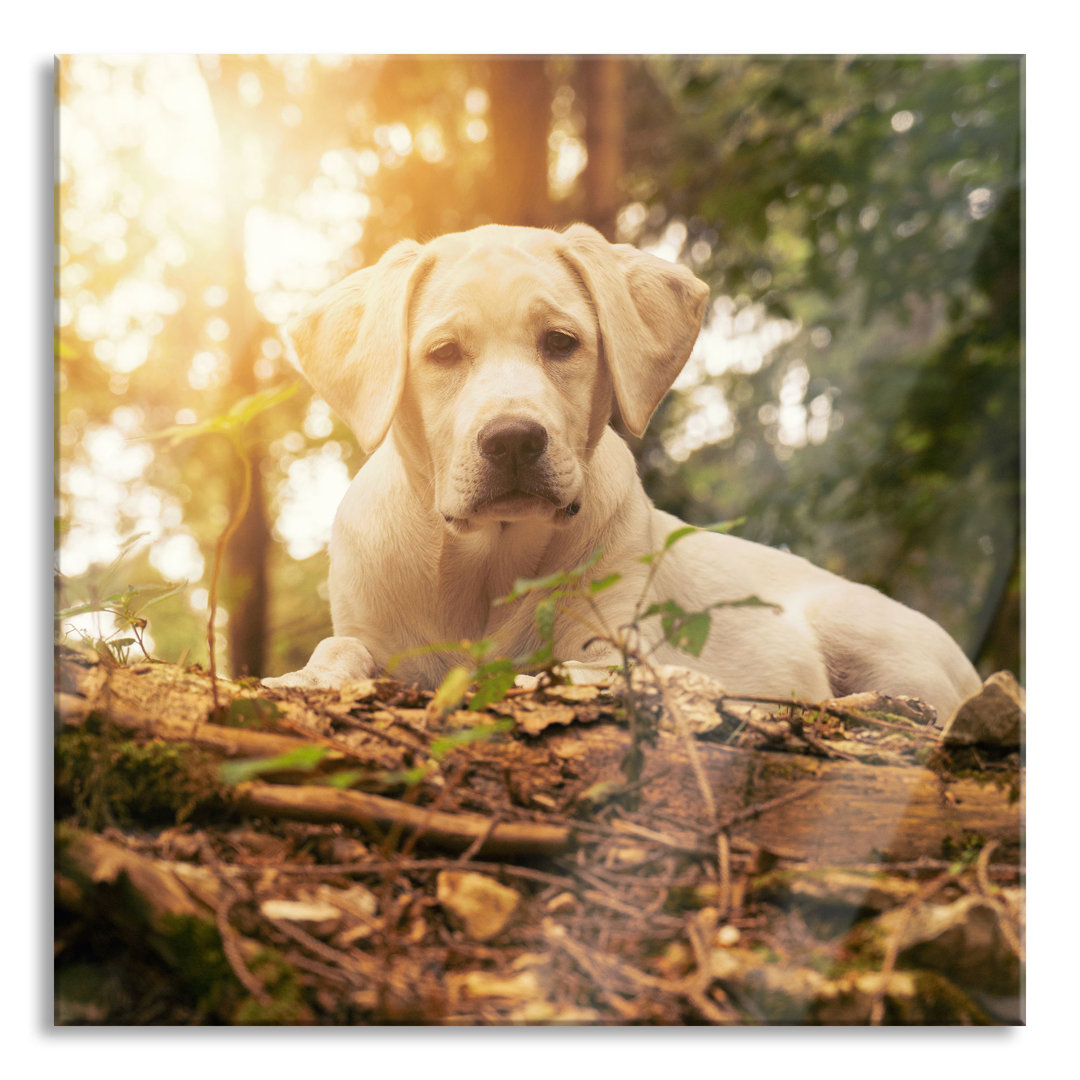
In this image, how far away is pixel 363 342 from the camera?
2648mm

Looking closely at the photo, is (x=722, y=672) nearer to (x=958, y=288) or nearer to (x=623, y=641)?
(x=623, y=641)

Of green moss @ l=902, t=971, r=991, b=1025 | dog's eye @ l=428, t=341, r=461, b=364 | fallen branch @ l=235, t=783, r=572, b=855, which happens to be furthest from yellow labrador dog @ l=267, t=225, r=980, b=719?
green moss @ l=902, t=971, r=991, b=1025

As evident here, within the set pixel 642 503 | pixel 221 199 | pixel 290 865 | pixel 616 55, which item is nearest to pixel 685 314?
pixel 642 503

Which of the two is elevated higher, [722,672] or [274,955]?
[722,672]

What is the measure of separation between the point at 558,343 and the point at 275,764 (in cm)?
131

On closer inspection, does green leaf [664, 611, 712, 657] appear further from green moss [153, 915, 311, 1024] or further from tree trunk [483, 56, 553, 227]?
tree trunk [483, 56, 553, 227]

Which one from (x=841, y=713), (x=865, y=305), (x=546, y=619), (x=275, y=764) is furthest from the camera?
(x=865, y=305)

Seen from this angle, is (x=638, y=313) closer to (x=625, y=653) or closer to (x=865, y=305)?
(x=865, y=305)

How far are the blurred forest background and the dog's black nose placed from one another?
68 cm

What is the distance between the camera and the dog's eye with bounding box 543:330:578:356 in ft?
8.36

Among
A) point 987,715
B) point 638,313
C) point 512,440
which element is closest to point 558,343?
point 638,313

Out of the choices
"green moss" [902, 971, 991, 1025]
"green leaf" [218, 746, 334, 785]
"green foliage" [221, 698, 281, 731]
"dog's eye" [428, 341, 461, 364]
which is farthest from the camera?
"dog's eye" [428, 341, 461, 364]

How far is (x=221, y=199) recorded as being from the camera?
110 inches

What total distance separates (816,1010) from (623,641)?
2.62ft
